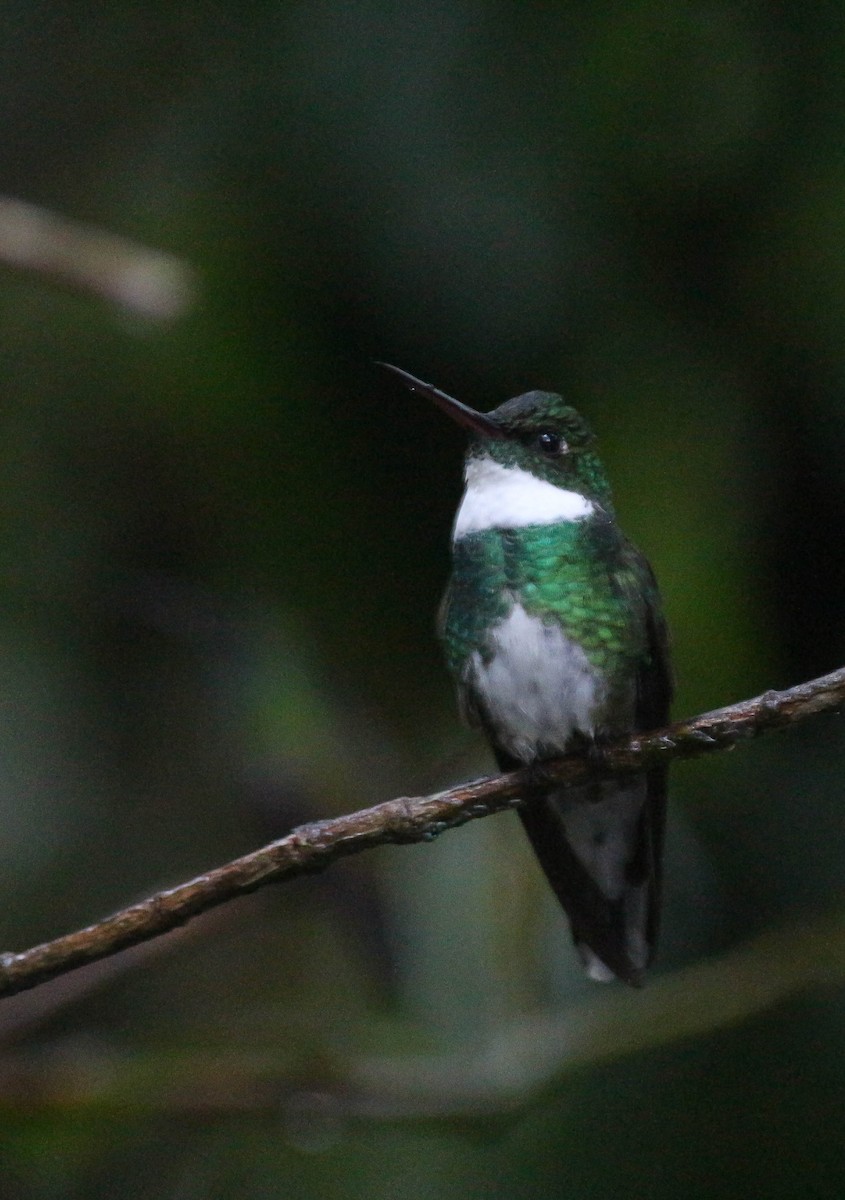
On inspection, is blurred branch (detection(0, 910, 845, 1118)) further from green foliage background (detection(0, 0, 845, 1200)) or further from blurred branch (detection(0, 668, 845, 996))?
blurred branch (detection(0, 668, 845, 996))

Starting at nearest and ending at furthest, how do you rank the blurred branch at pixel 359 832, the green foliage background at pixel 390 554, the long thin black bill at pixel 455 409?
the blurred branch at pixel 359 832 < the long thin black bill at pixel 455 409 < the green foliage background at pixel 390 554

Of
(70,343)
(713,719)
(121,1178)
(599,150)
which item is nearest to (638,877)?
(713,719)

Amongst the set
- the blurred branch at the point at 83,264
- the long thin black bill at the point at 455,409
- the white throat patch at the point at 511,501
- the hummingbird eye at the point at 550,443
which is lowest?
the white throat patch at the point at 511,501

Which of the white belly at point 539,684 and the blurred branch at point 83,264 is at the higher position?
the blurred branch at point 83,264

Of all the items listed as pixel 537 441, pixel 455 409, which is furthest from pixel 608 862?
pixel 455 409

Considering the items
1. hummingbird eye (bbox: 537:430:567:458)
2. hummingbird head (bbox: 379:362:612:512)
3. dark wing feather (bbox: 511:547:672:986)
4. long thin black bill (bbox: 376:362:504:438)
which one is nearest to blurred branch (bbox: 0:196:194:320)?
long thin black bill (bbox: 376:362:504:438)

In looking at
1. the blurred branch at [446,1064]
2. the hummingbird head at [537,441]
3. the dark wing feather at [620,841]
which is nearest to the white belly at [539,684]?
the dark wing feather at [620,841]

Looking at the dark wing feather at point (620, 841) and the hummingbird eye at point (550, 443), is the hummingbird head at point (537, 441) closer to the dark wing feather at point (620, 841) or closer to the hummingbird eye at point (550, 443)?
the hummingbird eye at point (550, 443)
